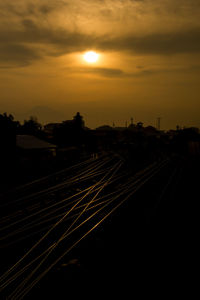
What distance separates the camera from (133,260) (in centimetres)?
808

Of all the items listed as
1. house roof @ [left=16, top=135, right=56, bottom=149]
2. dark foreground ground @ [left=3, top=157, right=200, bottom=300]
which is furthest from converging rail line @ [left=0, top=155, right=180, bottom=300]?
house roof @ [left=16, top=135, right=56, bottom=149]

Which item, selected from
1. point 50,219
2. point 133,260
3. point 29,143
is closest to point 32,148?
point 29,143

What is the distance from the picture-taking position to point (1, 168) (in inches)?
846

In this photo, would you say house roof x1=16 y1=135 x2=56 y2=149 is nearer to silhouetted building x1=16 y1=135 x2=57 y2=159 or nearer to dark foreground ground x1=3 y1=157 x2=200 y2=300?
silhouetted building x1=16 y1=135 x2=57 y2=159

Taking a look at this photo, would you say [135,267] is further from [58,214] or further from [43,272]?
[58,214]

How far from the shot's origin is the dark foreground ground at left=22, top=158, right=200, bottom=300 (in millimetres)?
6629

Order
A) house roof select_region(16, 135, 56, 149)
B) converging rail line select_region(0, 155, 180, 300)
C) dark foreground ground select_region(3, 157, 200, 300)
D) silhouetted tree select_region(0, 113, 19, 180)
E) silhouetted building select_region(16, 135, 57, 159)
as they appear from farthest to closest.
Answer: house roof select_region(16, 135, 56, 149)
silhouetted building select_region(16, 135, 57, 159)
silhouetted tree select_region(0, 113, 19, 180)
converging rail line select_region(0, 155, 180, 300)
dark foreground ground select_region(3, 157, 200, 300)

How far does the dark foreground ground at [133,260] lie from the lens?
6.63 metres

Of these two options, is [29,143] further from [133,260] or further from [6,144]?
[133,260]

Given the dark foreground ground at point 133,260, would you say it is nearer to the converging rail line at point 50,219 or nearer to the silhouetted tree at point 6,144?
the converging rail line at point 50,219

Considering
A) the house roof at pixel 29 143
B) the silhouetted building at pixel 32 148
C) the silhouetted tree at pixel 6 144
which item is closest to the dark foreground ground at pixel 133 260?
the silhouetted tree at pixel 6 144

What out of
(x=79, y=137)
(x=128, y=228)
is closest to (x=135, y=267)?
(x=128, y=228)

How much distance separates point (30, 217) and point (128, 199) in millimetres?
5272

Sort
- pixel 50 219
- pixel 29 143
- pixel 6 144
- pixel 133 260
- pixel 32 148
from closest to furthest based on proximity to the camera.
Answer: pixel 133 260 → pixel 50 219 → pixel 6 144 → pixel 32 148 → pixel 29 143
